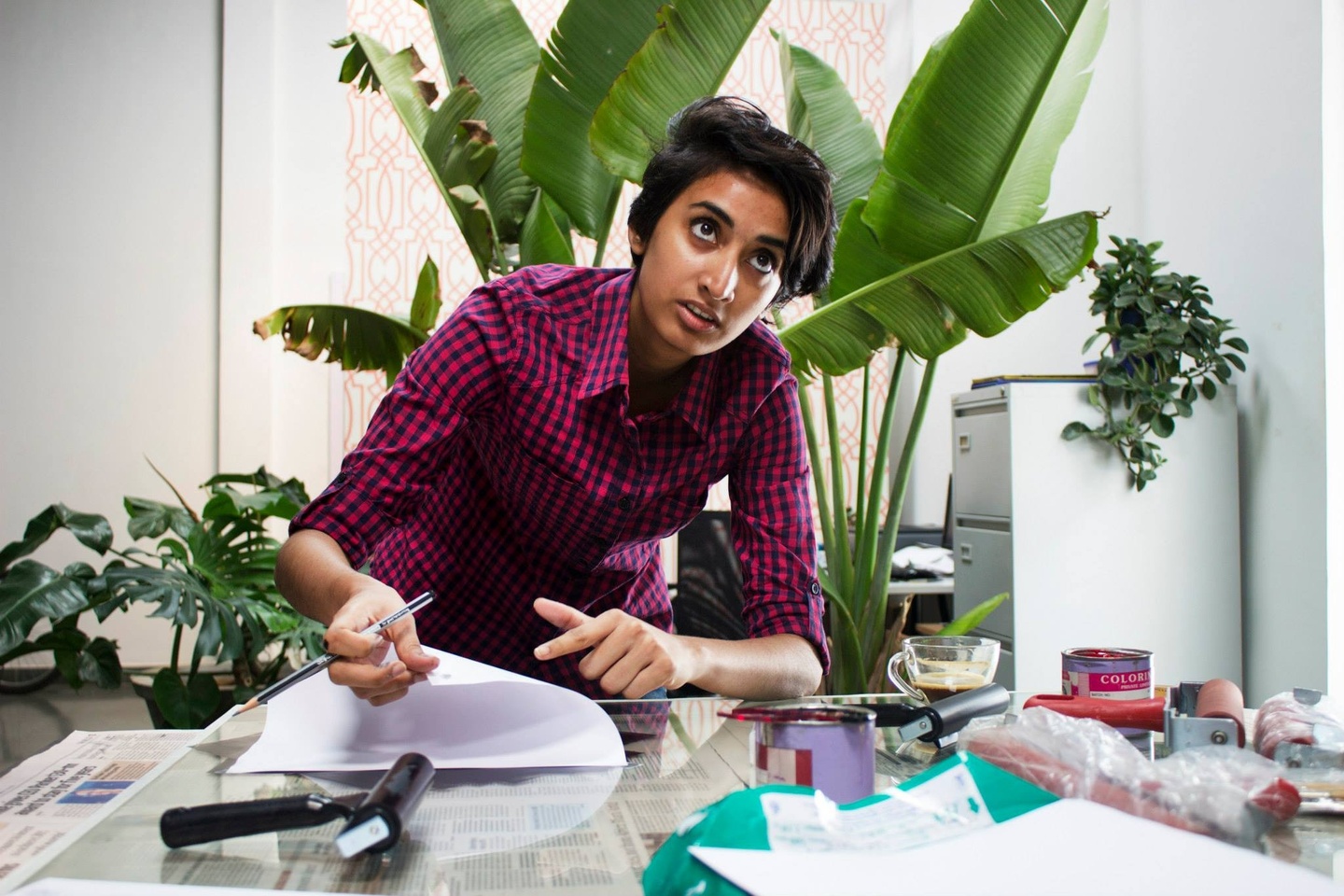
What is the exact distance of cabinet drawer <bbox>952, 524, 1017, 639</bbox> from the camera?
111 inches

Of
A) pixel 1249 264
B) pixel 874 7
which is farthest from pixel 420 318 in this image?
pixel 874 7

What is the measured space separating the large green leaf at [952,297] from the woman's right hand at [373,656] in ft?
5.07

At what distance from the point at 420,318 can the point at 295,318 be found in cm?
29

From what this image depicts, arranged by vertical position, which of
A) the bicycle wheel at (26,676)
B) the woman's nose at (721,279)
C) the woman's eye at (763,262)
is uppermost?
the woman's eye at (763,262)

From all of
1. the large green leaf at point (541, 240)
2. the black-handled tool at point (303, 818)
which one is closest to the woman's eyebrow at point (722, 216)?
the black-handled tool at point (303, 818)

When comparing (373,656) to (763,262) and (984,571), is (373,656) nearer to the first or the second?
(763,262)

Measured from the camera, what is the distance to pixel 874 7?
4.71 m

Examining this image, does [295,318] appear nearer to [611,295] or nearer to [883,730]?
[611,295]

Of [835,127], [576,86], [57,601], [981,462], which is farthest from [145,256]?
[981,462]

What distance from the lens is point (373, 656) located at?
0.82 metres

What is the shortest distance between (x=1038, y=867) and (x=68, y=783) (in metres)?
0.73

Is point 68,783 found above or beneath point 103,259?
beneath

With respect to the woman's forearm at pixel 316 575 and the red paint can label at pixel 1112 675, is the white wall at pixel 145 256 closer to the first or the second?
the woman's forearm at pixel 316 575

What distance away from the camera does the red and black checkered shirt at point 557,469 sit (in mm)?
1145
